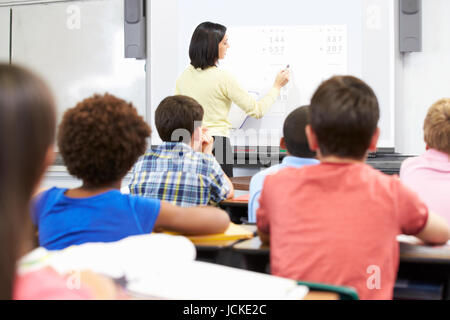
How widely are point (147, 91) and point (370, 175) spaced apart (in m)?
3.16

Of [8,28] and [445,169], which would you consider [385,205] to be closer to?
[445,169]

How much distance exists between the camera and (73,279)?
2.38ft

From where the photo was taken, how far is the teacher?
323cm

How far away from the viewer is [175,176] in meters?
1.89

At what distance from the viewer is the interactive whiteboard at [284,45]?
3.69 metres

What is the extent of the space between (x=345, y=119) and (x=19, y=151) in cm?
82

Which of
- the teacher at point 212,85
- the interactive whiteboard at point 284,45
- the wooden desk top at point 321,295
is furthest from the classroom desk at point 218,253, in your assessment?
the interactive whiteboard at point 284,45

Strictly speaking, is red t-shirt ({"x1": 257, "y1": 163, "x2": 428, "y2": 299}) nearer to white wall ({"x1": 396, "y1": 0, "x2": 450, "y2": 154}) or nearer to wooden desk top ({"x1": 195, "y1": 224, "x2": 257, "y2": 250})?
wooden desk top ({"x1": 195, "y1": 224, "x2": 257, "y2": 250})

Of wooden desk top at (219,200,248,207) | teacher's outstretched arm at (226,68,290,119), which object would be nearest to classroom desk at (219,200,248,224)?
A: wooden desk top at (219,200,248,207)

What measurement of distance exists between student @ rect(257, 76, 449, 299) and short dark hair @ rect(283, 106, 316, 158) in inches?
16.8

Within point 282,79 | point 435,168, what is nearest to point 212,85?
point 282,79

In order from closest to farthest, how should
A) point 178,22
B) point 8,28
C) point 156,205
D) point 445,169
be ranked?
point 156,205 < point 445,169 < point 178,22 < point 8,28
